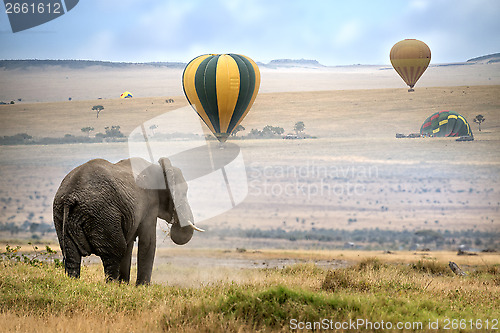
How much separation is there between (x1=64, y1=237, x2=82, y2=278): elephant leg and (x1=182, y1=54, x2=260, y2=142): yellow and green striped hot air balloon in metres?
34.0

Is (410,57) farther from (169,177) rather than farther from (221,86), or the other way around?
(169,177)

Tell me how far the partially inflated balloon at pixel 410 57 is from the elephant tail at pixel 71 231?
68.2m

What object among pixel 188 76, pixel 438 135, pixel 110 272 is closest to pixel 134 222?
pixel 110 272

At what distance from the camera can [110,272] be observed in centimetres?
1405

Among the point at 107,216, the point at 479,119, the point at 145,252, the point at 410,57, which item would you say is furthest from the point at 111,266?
the point at 479,119

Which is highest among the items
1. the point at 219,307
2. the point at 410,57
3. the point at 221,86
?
the point at 410,57

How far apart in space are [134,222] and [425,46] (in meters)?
67.6

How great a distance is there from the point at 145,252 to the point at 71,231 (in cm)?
177

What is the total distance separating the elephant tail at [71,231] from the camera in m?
13.5

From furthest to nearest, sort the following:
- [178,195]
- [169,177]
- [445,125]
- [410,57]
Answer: [445,125]
[410,57]
[178,195]
[169,177]

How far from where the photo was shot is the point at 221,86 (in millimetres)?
47000

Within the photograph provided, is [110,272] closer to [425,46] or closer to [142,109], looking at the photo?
[425,46]

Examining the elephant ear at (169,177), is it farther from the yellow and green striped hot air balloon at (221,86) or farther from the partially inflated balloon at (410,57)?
the partially inflated balloon at (410,57)

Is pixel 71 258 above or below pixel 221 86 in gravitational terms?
below
